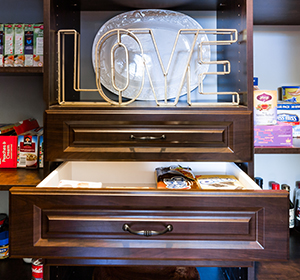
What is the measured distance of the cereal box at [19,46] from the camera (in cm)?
125

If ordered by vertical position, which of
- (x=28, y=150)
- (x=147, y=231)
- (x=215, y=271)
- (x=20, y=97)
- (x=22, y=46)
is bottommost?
(x=215, y=271)

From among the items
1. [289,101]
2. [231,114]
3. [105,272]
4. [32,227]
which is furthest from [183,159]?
[289,101]

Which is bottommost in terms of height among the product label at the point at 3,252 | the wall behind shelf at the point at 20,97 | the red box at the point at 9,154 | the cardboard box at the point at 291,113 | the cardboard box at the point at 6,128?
the product label at the point at 3,252

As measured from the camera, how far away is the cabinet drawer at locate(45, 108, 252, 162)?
1.01 meters

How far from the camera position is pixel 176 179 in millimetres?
1209

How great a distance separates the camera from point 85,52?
1.46 meters

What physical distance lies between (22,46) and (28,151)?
484mm

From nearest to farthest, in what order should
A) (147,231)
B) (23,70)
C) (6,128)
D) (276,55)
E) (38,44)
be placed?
(147,231), (23,70), (38,44), (6,128), (276,55)

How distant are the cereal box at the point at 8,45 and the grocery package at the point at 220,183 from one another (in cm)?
101

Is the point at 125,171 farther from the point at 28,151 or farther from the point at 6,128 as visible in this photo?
the point at 6,128

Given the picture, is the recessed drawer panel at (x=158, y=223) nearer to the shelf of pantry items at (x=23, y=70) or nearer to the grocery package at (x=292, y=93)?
the shelf of pantry items at (x=23, y=70)

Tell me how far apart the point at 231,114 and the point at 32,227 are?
0.77 metres

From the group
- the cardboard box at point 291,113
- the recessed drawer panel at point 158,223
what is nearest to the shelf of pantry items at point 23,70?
the recessed drawer panel at point 158,223

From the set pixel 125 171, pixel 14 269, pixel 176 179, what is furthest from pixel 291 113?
pixel 14 269
